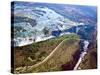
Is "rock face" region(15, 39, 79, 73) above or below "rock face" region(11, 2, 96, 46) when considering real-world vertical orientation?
below

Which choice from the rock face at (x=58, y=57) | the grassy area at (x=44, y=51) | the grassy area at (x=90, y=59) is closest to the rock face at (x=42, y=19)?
the grassy area at (x=44, y=51)

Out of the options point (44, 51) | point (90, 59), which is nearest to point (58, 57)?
point (44, 51)

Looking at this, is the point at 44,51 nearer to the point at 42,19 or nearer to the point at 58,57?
the point at 58,57

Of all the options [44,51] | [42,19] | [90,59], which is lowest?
[90,59]

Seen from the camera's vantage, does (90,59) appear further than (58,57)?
Yes

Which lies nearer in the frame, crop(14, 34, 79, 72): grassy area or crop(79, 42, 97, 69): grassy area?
crop(14, 34, 79, 72): grassy area

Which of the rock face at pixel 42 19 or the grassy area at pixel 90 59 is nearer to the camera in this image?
the rock face at pixel 42 19

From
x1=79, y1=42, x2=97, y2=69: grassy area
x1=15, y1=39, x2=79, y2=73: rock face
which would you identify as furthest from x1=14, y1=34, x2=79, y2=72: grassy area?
x1=79, y1=42, x2=97, y2=69: grassy area

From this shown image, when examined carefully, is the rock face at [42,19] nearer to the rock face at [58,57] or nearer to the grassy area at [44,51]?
the grassy area at [44,51]

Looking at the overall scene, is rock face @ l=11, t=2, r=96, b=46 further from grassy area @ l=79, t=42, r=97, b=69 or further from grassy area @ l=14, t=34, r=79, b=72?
grassy area @ l=79, t=42, r=97, b=69

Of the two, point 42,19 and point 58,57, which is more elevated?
point 42,19
